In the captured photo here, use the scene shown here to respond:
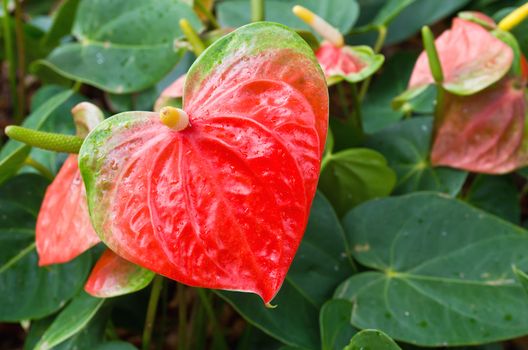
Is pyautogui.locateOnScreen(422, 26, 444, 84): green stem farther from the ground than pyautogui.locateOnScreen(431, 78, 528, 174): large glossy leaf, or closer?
farther from the ground

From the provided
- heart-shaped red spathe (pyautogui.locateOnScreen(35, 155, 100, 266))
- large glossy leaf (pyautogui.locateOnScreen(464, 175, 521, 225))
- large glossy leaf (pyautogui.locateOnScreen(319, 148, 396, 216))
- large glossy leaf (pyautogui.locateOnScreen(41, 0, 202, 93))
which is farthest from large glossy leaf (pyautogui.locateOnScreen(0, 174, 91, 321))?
large glossy leaf (pyautogui.locateOnScreen(464, 175, 521, 225))

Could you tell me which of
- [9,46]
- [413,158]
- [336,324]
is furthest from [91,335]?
[9,46]

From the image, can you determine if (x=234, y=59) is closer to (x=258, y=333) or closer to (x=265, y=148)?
(x=265, y=148)

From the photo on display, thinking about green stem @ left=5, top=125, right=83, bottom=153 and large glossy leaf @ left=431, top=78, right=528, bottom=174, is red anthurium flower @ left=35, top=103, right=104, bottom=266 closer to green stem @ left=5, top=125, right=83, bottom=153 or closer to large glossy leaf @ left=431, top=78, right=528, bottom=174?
green stem @ left=5, top=125, right=83, bottom=153

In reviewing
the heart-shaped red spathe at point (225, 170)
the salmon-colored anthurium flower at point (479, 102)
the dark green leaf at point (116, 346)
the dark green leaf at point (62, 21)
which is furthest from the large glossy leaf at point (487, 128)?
the dark green leaf at point (62, 21)

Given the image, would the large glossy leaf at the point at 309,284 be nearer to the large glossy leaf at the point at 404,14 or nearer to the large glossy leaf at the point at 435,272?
the large glossy leaf at the point at 435,272

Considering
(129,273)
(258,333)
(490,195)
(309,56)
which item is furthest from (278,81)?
(490,195)
